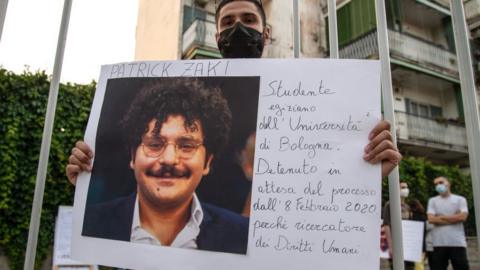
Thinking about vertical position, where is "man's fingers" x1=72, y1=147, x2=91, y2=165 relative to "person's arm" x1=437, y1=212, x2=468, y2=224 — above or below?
below

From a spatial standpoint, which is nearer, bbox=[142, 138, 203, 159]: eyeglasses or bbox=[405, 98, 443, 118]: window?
bbox=[142, 138, 203, 159]: eyeglasses

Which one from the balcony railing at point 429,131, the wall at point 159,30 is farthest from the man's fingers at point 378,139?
the balcony railing at point 429,131

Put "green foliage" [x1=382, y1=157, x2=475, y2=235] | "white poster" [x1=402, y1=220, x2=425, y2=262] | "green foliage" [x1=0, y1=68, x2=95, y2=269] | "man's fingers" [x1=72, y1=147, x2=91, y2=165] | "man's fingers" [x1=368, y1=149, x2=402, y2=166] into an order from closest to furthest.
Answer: "man's fingers" [x1=368, y1=149, x2=402, y2=166] < "man's fingers" [x1=72, y1=147, x2=91, y2=165] < "white poster" [x1=402, y1=220, x2=425, y2=262] < "green foliage" [x1=0, y1=68, x2=95, y2=269] < "green foliage" [x1=382, y1=157, x2=475, y2=235]

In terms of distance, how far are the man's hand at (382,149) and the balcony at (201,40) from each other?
10.3 metres

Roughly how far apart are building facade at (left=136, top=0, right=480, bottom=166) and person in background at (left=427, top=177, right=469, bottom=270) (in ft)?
27.3

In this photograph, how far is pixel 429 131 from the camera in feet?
45.9

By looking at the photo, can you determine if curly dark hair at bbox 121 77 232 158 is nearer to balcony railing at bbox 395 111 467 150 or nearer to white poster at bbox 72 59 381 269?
white poster at bbox 72 59 381 269

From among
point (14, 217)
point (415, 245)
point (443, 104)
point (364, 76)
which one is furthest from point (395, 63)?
point (364, 76)

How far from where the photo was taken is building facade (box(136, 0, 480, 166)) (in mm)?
12203

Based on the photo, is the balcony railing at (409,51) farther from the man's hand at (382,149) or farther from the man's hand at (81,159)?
the man's hand at (81,159)

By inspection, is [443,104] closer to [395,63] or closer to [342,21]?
[395,63]

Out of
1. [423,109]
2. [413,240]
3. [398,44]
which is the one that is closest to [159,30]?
[398,44]

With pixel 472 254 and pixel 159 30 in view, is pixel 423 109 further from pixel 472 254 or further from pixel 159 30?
pixel 159 30

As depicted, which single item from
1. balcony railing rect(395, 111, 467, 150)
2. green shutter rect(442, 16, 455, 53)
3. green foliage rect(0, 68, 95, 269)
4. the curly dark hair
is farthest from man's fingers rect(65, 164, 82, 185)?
green shutter rect(442, 16, 455, 53)
